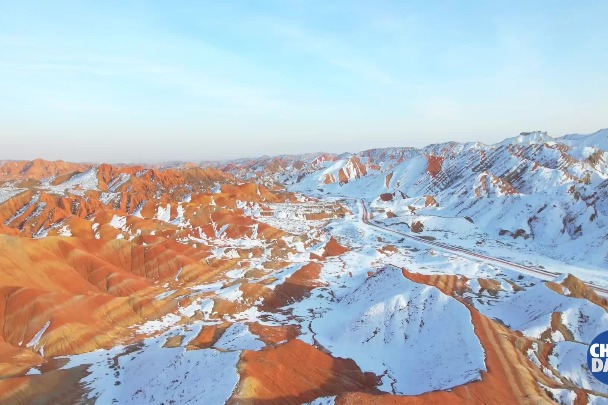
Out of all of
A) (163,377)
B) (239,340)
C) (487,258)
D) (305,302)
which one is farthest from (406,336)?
(487,258)

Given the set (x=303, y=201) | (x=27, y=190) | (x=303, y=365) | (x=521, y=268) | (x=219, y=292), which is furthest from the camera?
(x=303, y=201)

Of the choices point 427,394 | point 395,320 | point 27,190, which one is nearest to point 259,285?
point 395,320

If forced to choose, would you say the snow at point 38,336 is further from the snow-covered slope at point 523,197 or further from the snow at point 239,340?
the snow-covered slope at point 523,197

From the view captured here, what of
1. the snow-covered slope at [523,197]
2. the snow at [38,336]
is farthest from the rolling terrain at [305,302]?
the snow-covered slope at [523,197]

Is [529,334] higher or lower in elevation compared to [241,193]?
lower

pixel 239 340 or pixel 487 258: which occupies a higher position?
pixel 239 340

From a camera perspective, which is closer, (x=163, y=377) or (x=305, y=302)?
(x=163, y=377)

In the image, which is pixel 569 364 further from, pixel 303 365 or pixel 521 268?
pixel 521 268

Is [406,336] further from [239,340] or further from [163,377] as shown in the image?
[163,377]
